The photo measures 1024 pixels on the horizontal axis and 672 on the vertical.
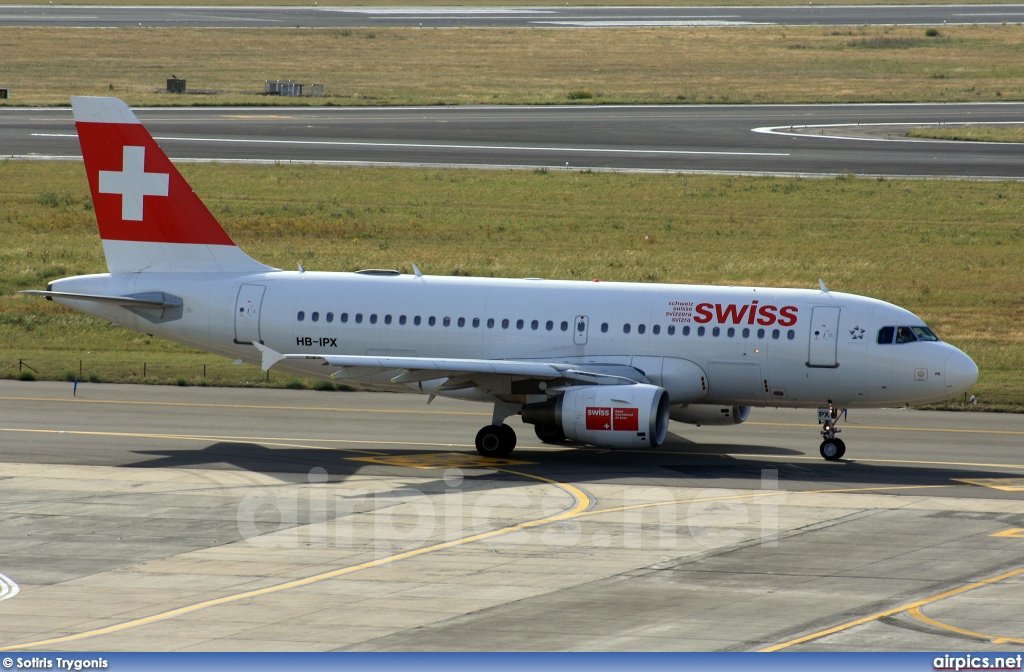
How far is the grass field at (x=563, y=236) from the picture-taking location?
52375 mm

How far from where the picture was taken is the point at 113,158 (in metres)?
38.8

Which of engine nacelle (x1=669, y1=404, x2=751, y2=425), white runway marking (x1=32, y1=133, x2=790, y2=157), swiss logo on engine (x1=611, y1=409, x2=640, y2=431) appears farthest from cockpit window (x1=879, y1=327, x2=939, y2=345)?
white runway marking (x1=32, y1=133, x2=790, y2=157)

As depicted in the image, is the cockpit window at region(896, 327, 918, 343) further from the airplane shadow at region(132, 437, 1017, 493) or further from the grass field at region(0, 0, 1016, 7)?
the grass field at region(0, 0, 1016, 7)

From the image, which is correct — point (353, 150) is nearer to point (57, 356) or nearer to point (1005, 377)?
point (57, 356)

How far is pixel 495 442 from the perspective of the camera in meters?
35.2

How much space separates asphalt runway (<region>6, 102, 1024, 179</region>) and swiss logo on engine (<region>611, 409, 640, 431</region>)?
45.8 m

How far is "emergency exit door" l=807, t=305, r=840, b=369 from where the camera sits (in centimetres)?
3469

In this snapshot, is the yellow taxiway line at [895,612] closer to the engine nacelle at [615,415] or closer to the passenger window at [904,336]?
the engine nacelle at [615,415]

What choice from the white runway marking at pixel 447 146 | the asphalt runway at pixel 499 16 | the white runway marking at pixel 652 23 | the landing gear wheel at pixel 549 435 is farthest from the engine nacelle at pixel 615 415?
the asphalt runway at pixel 499 16

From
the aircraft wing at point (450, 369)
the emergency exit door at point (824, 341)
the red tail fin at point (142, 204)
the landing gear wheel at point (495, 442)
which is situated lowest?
the landing gear wheel at point (495, 442)

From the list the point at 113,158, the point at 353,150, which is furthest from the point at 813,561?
the point at 353,150

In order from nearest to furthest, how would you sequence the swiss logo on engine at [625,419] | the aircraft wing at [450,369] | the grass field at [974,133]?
the swiss logo on engine at [625,419] < the aircraft wing at [450,369] < the grass field at [974,133]

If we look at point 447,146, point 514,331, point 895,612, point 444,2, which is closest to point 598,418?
point 514,331

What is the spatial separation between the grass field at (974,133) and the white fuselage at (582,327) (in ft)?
184
